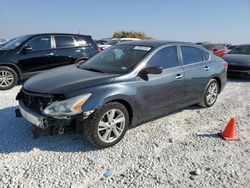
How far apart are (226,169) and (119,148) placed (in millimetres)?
1491

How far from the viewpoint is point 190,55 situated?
5684mm

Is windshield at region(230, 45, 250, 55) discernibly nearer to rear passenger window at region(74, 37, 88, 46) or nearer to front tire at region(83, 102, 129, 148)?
rear passenger window at region(74, 37, 88, 46)

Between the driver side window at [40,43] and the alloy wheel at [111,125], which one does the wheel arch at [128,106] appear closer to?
the alloy wheel at [111,125]

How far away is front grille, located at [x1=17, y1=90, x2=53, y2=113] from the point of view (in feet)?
Answer: 12.5

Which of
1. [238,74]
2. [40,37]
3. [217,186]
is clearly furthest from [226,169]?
[238,74]

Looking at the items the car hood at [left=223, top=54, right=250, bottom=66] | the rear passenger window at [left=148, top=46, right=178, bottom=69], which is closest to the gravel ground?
the rear passenger window at [left=148, top=46, right=178, bottom=69]

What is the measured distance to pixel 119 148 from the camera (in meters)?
4.13

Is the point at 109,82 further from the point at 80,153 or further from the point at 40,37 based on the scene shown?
the point at 40,37

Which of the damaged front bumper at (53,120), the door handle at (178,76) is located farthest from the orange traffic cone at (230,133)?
the damaged front bumper at (53,120)

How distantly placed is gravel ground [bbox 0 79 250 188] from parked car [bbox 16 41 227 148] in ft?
1.10

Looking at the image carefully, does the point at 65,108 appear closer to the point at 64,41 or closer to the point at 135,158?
the point at 135,158

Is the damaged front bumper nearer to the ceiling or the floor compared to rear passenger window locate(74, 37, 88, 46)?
nearer to the floor

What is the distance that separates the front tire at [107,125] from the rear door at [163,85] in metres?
0.47

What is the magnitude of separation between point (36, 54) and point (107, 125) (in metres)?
4.86
